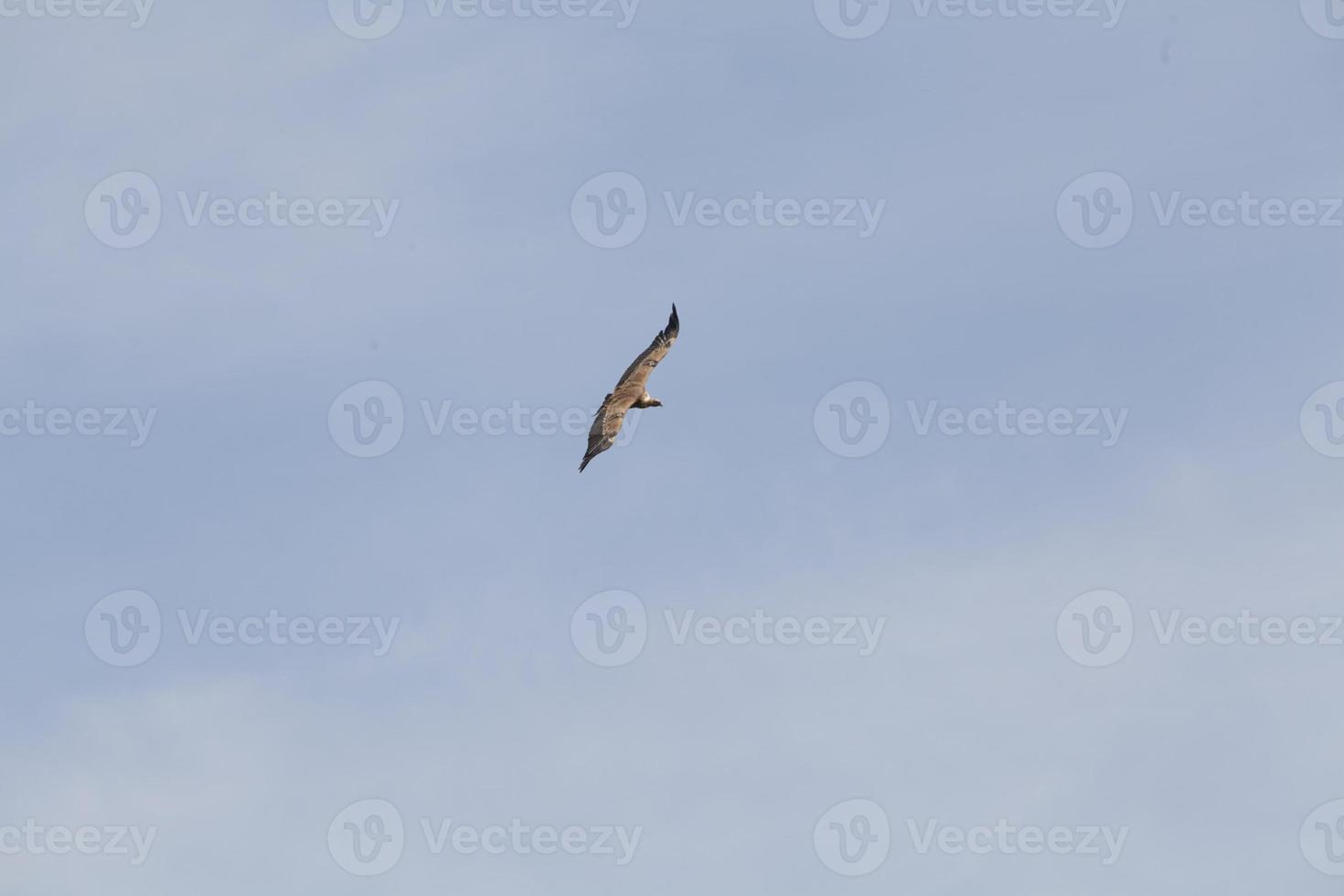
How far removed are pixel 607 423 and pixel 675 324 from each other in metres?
10.9

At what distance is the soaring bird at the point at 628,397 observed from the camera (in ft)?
305

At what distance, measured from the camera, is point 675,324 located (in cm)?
10319

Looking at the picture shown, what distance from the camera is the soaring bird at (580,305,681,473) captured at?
93062mm

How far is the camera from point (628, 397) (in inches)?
3834

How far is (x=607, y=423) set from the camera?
308ft

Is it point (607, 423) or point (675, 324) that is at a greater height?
point (675, 324)

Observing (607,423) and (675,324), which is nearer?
(607,423)
